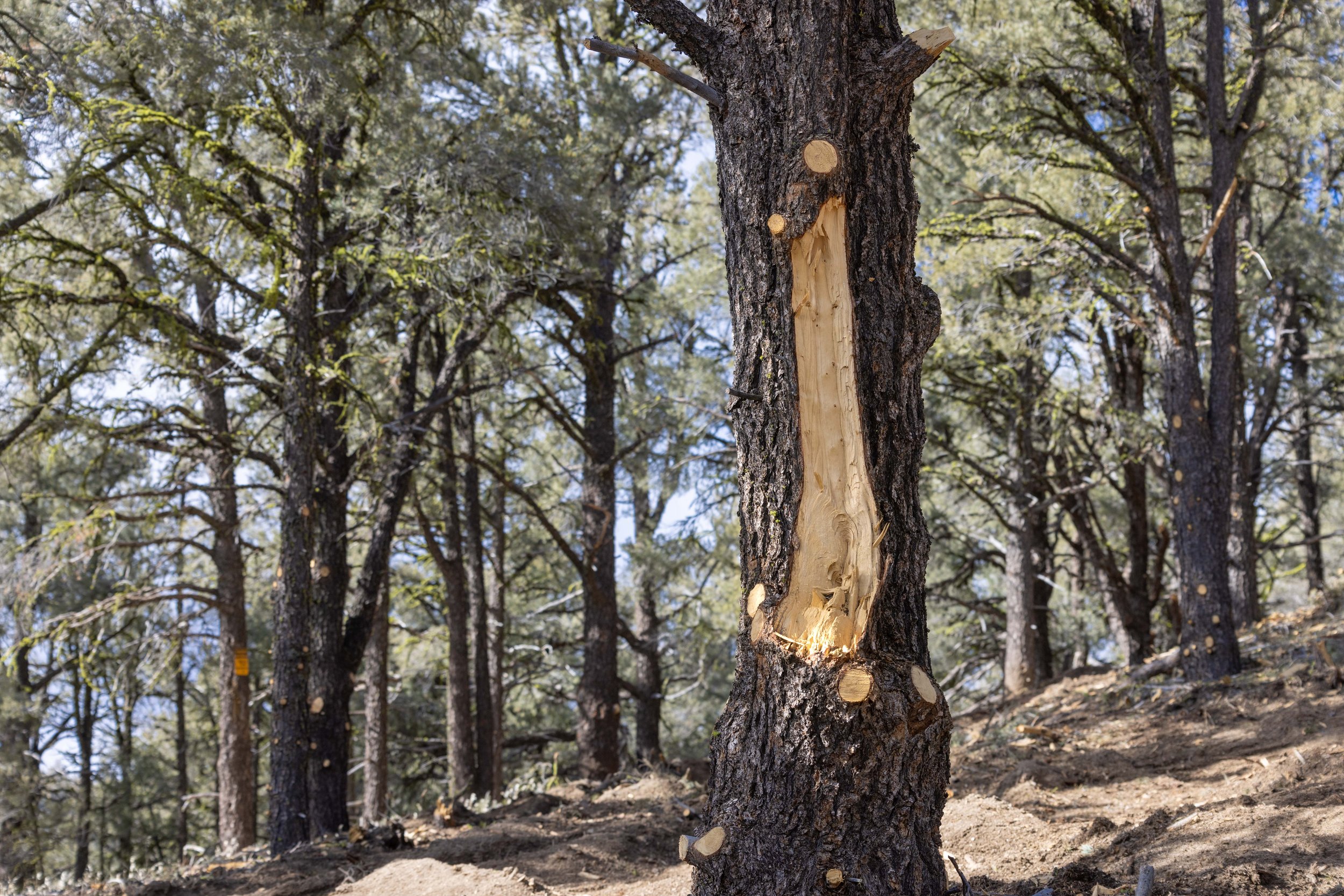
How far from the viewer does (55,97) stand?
6.69m

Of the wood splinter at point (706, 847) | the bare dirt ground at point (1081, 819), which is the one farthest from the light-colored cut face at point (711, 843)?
the bare dirt ground at point (1081, 819)

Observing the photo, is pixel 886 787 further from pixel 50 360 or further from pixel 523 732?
pixel 523 732

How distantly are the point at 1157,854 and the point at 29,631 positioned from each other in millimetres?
12092

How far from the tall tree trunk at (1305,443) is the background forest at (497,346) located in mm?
119

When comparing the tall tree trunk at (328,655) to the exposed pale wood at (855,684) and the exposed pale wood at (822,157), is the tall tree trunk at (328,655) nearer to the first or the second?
the exposed pale wood at (822,157)

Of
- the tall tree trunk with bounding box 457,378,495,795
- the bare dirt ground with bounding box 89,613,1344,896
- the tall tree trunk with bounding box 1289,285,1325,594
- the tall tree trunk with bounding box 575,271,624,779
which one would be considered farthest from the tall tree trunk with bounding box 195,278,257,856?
the tall tree trunk with bounding box 1289,285,1325,594

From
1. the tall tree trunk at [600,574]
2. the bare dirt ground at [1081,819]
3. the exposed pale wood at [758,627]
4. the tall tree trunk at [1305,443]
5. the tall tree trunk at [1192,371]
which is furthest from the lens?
the tall tree trunk at [1305,443]

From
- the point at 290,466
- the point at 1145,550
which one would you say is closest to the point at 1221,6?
the point at 1145,550

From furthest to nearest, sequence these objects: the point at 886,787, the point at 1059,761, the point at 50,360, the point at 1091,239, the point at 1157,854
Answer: the point at 50,360, the point at 1091,239, the point at 1059,761, the point at 1157,854, the point at 886,787

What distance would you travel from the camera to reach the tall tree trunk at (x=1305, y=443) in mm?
12252

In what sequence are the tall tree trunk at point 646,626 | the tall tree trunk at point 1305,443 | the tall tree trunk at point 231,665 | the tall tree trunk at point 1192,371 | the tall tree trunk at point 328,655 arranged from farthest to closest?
the tall tree trunk at point 1305,443 < the tall tree trunk at point 646,626 < the tall tree trunk at point 231,665 < the tall tree trunk at point 1192,371 < the tall tree trunk at point 328,655

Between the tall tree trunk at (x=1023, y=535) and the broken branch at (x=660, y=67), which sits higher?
the broken branch at (x=660, y=67)

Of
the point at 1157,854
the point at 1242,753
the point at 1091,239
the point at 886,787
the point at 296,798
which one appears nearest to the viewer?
the point at 886,787

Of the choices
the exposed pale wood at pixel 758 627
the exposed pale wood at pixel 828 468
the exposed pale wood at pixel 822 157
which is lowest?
the exposed pale wood at pixel 758 627
